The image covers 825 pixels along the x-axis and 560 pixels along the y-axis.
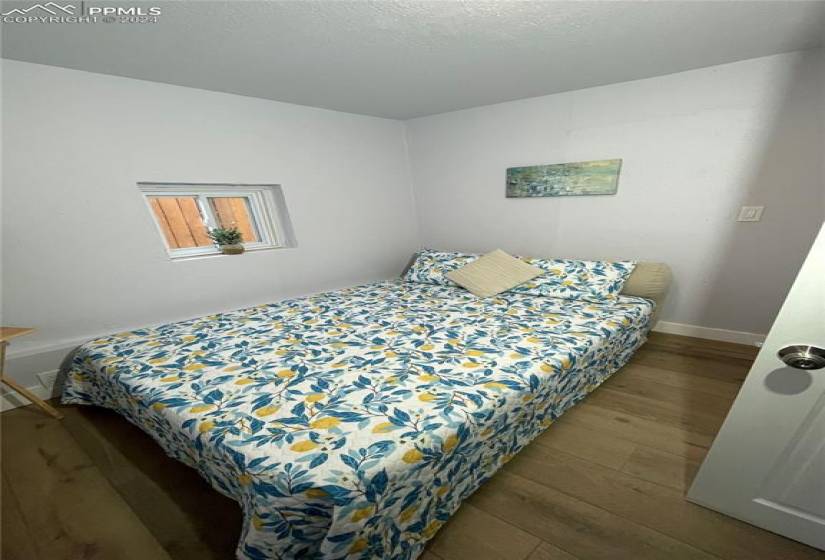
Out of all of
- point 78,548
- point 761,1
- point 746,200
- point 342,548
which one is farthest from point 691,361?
point 78,548

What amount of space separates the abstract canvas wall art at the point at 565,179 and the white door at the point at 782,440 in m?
1.85

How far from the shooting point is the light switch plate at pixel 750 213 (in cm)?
202

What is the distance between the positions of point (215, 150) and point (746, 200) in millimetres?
3659

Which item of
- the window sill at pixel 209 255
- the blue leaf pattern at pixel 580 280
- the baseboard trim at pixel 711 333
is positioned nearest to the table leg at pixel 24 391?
the window sill at pixel 209 255

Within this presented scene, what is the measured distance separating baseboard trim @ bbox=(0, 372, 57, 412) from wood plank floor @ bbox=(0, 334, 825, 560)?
0.21ft

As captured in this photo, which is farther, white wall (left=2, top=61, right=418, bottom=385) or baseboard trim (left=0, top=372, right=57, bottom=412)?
baseboard trim (left=0, top=372, right=57, bottom=412)

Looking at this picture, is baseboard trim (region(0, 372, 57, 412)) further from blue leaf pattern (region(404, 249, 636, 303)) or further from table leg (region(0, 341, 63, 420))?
blue leaf pattern (region(404, 249, 636, 303))

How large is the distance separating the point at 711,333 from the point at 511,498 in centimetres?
222

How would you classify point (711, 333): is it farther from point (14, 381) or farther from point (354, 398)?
point (14, 381)

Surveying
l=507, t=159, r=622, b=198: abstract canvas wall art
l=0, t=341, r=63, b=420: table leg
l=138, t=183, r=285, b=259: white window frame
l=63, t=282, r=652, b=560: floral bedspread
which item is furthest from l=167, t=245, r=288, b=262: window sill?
l=507, t=159, r=622, b=198: abstract canvas wall art

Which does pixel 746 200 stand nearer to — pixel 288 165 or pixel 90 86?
pixel 288 165

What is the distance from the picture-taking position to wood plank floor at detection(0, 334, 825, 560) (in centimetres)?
108

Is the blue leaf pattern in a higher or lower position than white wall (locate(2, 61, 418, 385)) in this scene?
lower

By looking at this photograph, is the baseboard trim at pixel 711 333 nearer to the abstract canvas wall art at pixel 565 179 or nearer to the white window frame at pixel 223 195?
the abstract canvas wall art at pixel 565 179
